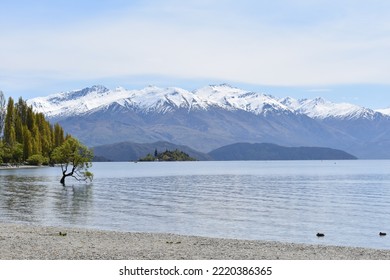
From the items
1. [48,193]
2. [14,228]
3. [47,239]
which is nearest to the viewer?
[47,239]

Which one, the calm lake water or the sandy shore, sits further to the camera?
the calm lake water

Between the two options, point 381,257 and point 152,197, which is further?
point 152,197

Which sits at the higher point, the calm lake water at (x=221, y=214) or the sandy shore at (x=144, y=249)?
the sandy shore at (x=144, y=249)

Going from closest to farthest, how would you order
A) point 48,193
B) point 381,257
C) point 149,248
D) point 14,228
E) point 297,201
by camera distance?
point 381,257 → point 149,248 → point 14,228 → point 297,201 → point 48,193

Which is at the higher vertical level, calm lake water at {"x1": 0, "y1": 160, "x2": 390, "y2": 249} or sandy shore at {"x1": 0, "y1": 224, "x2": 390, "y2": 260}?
sandy shore at {"x1": 0, "y1": 224, "x2": 390, "y2": 260}

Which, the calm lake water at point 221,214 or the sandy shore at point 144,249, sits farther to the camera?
the calm lake water at point 221,214

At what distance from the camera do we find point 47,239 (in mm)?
34469

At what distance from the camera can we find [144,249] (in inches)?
1228

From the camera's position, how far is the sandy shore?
2802 centimetres

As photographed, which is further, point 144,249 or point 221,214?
point 221,214

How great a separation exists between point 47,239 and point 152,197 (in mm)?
51593

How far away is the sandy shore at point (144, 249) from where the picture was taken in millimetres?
28016
